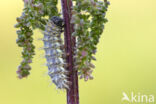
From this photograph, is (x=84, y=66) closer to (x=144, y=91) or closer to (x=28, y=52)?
(x=28, y=52)

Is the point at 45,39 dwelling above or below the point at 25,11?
below

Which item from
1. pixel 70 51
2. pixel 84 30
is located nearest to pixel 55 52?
pixel 70 51

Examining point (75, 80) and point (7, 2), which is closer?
point (75, 80)

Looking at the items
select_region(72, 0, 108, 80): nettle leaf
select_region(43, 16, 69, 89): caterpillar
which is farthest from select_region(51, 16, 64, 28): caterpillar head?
select_region(72, 0, 108, 80): nettle leaf

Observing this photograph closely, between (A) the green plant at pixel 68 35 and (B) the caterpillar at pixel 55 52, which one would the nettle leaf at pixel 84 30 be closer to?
(A) the green plant at pixel 68 35

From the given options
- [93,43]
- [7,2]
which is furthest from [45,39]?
[7,2]

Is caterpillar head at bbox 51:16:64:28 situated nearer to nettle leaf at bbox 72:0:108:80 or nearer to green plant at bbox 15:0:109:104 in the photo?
green plant at bbox 15:0:109:104
